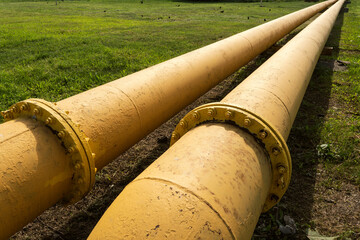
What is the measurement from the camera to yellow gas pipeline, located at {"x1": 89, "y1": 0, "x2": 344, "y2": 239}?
97cm

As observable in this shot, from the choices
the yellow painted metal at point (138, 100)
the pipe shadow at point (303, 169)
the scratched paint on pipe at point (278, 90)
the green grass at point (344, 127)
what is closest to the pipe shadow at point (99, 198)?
the yellow painted metal at point (138, 100)

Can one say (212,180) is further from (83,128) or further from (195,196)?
(83,128)

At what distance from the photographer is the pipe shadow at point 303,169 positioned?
2.22m

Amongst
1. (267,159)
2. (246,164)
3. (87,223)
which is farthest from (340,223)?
(87,223)

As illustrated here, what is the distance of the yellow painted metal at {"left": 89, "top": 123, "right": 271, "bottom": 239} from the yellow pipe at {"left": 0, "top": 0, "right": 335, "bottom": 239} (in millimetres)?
493

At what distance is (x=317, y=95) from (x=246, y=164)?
4.20m

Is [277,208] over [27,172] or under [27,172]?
under

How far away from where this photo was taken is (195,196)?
1.02m

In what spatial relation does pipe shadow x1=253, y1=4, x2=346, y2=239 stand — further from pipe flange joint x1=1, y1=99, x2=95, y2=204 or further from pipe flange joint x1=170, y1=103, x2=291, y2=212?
pipe flange joint x1=1, y1=99, x2=95, y2=204

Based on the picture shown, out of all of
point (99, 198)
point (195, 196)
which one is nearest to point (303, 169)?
point (99, 198)

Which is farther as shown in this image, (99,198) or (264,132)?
(99,198)

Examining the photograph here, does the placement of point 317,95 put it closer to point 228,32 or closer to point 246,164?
point 246,164

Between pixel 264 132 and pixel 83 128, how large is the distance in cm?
110

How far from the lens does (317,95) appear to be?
4785mm
